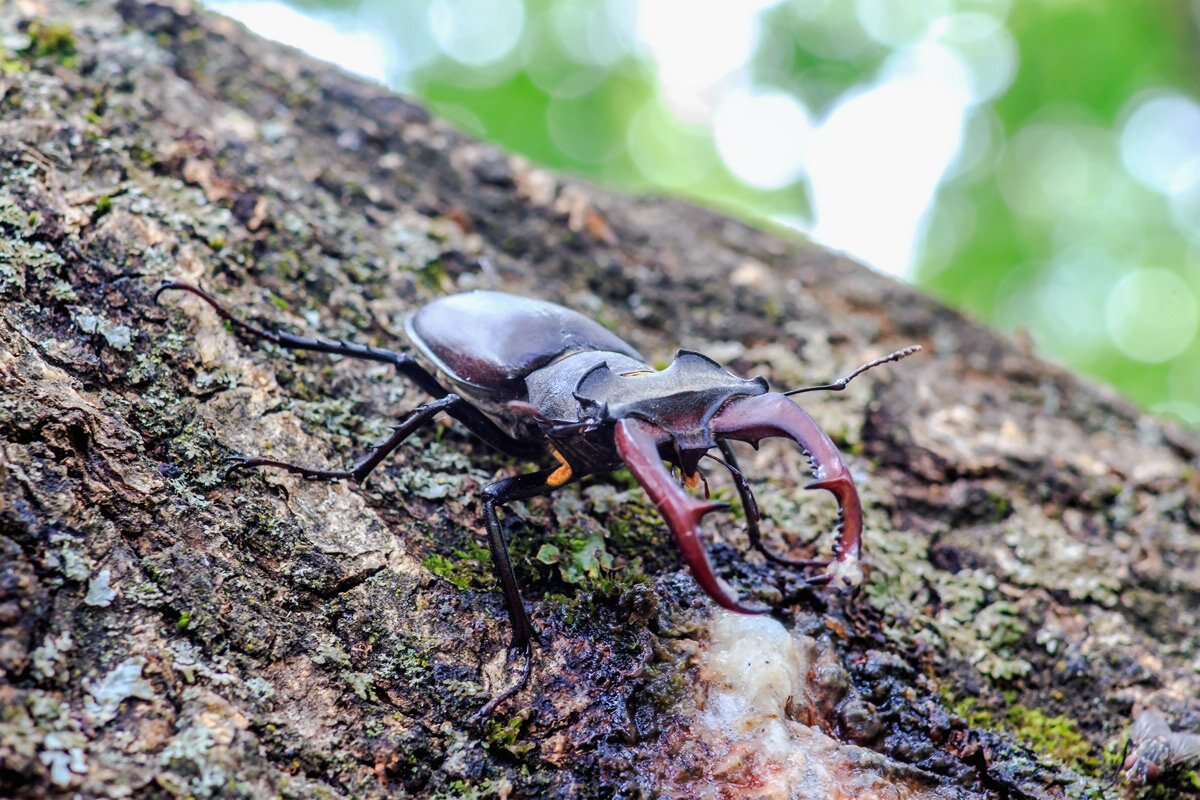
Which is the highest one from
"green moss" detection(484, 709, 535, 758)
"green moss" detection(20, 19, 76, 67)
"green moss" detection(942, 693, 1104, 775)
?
"green moss" detection(20, 19, 76, 67)

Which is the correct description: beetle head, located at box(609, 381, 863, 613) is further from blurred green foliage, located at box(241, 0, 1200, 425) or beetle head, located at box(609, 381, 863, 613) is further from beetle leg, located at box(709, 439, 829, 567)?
blurred green foliage, located at box(241, 0, 1200, 425)

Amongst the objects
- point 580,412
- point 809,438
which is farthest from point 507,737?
point 809,438

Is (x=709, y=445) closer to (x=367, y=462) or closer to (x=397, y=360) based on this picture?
(x=367, y=462)

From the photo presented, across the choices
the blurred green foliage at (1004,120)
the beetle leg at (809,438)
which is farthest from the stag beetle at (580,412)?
the blurred green foliage at (1004,120)

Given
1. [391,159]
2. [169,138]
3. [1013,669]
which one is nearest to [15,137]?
[169,138]

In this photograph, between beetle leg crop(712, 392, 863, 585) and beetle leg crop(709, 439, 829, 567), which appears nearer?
beetle leg crop(712, 392, 863, 585)

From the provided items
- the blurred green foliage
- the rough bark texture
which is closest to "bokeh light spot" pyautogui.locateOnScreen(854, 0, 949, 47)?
the blurred green foliage

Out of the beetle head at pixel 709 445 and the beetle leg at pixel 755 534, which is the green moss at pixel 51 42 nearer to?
the beetle head at pixel 709 445
